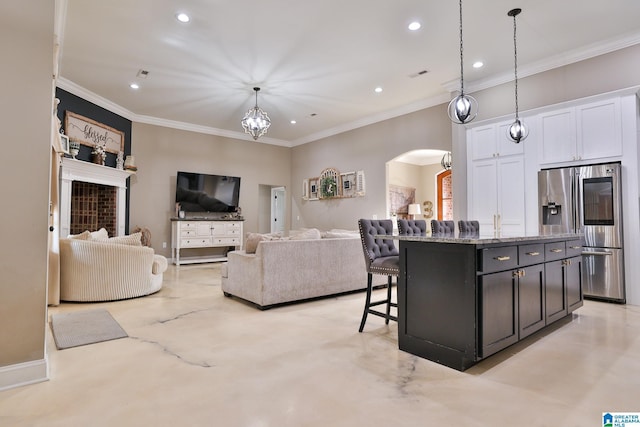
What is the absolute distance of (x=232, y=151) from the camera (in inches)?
340

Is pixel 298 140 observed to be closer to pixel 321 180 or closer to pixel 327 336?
pixel 321 180

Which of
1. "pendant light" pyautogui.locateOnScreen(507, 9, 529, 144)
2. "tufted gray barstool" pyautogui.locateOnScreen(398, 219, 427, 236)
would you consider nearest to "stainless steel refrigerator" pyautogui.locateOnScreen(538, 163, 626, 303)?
"pendant light" pyautogui.locateOnScreen(507, 9, 529, 144)

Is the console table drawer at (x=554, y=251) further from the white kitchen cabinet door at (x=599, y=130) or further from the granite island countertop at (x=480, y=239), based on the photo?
the white kitchen cabinet door at (x=599, y=130)

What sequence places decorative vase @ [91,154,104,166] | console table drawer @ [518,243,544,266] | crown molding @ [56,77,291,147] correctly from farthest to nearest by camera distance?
decorative vase @ [91,154,104,166], crown molding @ [56,77,291,147], console table drawer @ [518,243,544,266]

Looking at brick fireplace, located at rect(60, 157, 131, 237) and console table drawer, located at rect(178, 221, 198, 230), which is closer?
brick fireplace, located at rect(60, 157, 131, 237)

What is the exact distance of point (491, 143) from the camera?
5109mm

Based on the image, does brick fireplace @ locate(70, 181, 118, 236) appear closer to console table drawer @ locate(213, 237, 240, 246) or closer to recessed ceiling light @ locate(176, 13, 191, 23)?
console table drawer @ locate(213, 237, 240, 246)

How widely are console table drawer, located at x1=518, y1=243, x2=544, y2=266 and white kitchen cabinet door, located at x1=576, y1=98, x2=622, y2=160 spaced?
240 cm

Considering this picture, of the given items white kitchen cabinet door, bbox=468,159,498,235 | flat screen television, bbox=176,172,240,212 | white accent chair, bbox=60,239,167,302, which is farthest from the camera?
flat screen television, bbox=176,172,240,212

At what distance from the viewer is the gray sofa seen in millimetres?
3768

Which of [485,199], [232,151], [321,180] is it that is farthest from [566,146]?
[232,151]

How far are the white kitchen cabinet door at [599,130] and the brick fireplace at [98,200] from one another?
7.53 m

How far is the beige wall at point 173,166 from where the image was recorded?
7320 millimetres

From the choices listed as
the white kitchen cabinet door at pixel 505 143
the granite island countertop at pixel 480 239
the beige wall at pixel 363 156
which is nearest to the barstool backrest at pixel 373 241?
the granite island countertop at pixel 480 239
